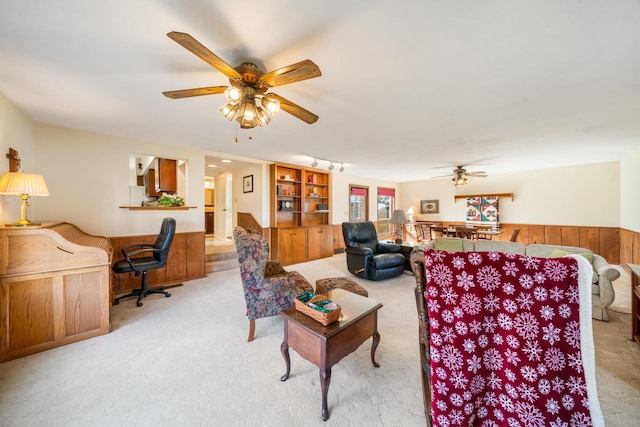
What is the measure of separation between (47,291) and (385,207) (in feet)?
27.3

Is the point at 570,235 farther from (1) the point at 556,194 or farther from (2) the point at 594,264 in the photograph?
(2) the point at 594,264

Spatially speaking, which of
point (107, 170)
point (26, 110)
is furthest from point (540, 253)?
point (26, 110)

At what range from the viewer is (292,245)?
17.7 feet

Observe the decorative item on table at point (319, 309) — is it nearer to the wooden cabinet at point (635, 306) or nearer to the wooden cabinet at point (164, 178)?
the wooden cabinet at point (635, 306)

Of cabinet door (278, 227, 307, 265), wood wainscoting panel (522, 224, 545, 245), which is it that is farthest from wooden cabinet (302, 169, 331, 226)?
wood wainscoting panel (522, 224, 545, 245)

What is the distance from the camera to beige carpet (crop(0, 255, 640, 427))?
4.63 ft

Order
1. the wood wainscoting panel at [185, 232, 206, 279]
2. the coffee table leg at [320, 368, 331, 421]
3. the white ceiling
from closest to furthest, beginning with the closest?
the white ceiling < the coffee table leg at [320, 368, 331, 421] < the wood wainscoting panel at [185, 232, 206, 279]

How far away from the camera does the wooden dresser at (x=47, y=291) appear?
194 centimetres

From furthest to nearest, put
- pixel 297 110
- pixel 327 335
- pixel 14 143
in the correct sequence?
pixel 14 143 < pixel 297 110 < pixel 327 335

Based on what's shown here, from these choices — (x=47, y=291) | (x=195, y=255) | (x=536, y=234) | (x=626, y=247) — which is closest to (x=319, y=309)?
(x=47, y=291)

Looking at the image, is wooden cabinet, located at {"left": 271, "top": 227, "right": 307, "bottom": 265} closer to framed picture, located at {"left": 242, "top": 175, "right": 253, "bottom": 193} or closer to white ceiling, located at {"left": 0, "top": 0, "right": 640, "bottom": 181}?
framed picture, located at {"left": 242, "top": 175, "right": 253, "bottom": 193}

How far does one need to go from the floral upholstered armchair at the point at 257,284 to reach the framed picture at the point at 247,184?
3506 mm

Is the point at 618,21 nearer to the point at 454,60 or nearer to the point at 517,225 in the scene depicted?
the point at 454,60

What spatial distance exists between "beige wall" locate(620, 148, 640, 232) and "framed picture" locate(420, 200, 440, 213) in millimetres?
3989
